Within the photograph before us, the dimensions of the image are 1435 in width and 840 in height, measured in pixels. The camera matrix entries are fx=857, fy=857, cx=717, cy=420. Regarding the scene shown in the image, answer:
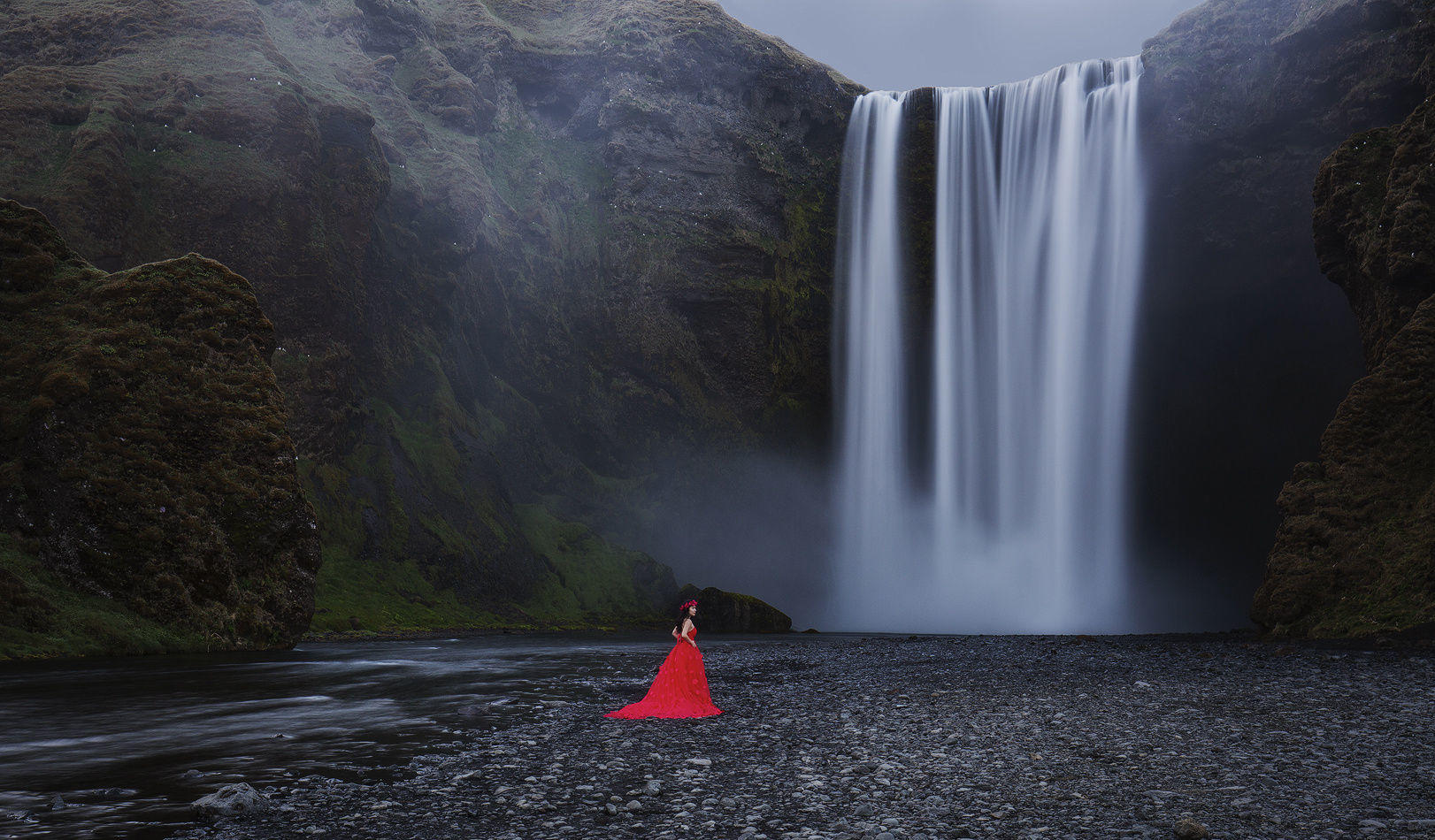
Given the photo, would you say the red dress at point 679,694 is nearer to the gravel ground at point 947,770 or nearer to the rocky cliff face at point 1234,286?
the gravel ground at point 947,770

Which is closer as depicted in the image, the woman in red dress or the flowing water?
the flowing water

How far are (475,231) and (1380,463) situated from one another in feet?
188

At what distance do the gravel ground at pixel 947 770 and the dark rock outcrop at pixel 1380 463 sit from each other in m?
10.2

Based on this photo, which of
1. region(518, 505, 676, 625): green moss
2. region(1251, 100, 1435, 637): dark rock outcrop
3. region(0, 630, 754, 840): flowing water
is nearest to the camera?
region(0, 630, 754, 840): flowing water

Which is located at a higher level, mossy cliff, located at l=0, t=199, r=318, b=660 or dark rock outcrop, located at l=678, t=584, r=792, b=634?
mossy cliff, located at l=0, t=199, r=318, b=660

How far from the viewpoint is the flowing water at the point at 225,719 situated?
936cm

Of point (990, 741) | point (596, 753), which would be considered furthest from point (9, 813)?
point (990, 741)

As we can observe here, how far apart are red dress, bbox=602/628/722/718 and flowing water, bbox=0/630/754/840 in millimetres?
2217

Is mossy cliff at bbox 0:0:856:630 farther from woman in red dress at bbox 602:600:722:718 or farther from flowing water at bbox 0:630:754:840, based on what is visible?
woman in red dress at bbox 602:600:722:718

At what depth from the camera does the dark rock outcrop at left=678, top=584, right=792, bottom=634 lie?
54.8 meters

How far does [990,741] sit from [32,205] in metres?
51.7

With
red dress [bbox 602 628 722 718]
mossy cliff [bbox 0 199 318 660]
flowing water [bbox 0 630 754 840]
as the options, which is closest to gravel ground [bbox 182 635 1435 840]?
red dress [bbox 602 628 722 718]

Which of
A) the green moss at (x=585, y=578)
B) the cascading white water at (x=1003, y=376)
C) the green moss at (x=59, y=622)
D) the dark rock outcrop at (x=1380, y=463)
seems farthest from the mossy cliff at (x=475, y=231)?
the dark rock outcrop at (x=1380, y=463)

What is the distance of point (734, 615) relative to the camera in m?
54.8
